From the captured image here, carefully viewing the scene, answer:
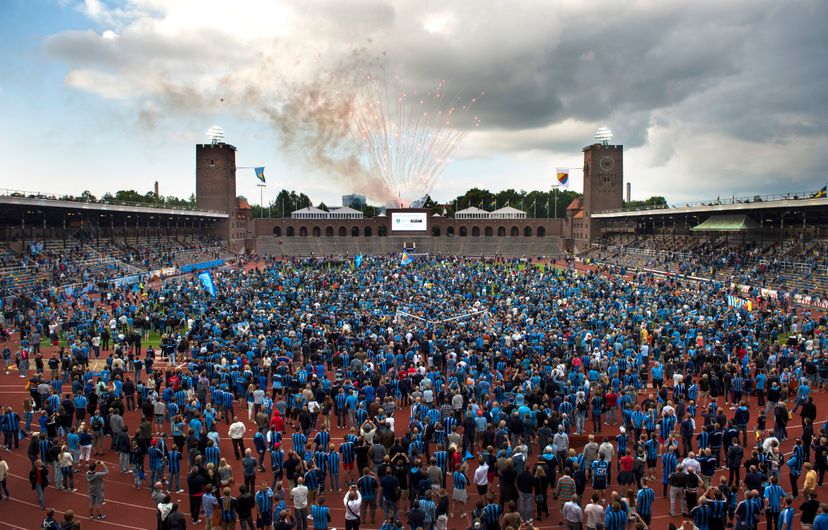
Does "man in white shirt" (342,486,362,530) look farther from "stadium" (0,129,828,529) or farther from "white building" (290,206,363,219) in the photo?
"white building" (290,206,363,219)

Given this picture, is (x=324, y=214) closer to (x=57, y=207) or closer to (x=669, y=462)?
(x=57, y=207)

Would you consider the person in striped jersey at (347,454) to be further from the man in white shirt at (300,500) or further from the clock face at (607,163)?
the clock face at (607,163)

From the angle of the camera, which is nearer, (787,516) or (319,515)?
(787,516)

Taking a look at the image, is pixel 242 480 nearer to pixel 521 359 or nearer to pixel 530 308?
pixel 521 359

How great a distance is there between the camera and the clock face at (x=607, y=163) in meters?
84.7

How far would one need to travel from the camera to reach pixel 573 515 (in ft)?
32.0

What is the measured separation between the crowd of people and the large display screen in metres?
52.8

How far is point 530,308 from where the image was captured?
28688mm

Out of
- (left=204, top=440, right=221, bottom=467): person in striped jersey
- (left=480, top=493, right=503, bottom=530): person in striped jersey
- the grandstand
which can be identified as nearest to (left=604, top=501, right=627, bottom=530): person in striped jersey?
(left=480, top=493, right=503, bottom=530): person in striped jersey

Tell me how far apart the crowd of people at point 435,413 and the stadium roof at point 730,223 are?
22826mm

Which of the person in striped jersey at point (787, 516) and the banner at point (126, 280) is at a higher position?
the banner at point (126, 280)

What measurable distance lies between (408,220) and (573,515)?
74.3 metres

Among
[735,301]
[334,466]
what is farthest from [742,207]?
[334,466]

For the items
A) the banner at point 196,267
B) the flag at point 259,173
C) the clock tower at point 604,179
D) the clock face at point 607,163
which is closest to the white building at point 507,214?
the clock tower at point 604,179
